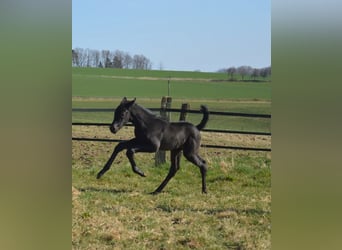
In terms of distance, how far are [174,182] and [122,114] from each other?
692 millimetres

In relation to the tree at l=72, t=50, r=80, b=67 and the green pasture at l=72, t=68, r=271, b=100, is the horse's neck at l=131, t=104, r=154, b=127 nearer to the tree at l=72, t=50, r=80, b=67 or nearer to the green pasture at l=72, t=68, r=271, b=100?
the green pasture at l=72, t=68, r=271, b=100

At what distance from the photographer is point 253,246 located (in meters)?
3.31

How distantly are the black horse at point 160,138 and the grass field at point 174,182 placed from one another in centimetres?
5

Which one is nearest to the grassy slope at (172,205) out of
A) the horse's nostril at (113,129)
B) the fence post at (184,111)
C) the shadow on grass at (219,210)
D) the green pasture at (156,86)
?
the shadow on grass at (219,210)

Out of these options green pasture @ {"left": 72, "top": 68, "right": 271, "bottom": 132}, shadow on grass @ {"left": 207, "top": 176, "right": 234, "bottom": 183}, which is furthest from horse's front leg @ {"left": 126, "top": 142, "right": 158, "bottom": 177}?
shadow on grass @ {"left": 207, "top": 176, "right": 234, "bottom": 183}

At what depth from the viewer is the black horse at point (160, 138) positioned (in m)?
3.70

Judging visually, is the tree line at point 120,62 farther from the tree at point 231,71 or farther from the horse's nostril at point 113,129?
the horse's nostril at point 113,129

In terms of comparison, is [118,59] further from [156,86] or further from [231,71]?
[231,71]

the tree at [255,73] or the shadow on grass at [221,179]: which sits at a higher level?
the tree at [255,73]
